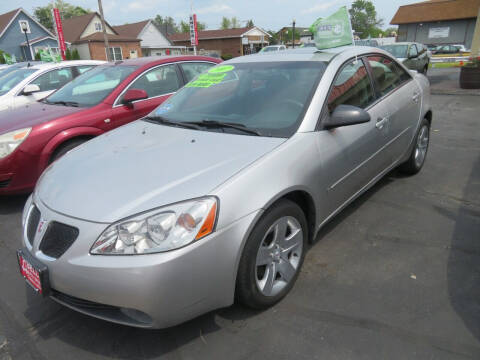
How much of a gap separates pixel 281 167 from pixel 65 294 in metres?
1.45

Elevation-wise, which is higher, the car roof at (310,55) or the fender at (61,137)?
the car roof at (310,55)

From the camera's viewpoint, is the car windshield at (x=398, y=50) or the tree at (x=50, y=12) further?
the tree at (x=50, y=12)

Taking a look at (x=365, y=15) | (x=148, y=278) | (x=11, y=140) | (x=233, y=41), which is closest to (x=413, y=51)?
(x=11, y=140)

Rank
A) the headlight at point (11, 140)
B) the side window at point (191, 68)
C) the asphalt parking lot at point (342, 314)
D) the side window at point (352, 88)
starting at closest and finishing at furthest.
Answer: the asphalt parking lot at point (342, 314) → the side window at point (352, 88) → the headlight at point (11, 140) → the side window at point (191, 68)

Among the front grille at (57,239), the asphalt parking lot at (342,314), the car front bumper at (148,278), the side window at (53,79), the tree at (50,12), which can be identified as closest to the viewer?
the car front bumper at (148,278)

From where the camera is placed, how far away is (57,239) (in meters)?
2.08

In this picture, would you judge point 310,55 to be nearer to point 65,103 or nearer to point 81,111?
point 81,111

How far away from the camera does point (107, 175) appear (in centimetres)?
238

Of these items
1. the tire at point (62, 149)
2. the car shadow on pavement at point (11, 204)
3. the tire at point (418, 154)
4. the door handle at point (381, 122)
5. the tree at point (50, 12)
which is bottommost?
the car shadow on pavement at point (11, 204)

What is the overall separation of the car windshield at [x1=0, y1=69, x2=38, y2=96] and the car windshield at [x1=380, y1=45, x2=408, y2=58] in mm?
11808

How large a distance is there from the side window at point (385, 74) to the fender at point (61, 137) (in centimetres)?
321

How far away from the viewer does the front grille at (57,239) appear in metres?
2.02

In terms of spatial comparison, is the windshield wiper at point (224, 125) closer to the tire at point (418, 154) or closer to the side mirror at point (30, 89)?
the tire at point (418, 154)

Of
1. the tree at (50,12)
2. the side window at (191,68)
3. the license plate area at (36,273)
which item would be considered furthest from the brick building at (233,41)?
the license plate area at (36,273)
